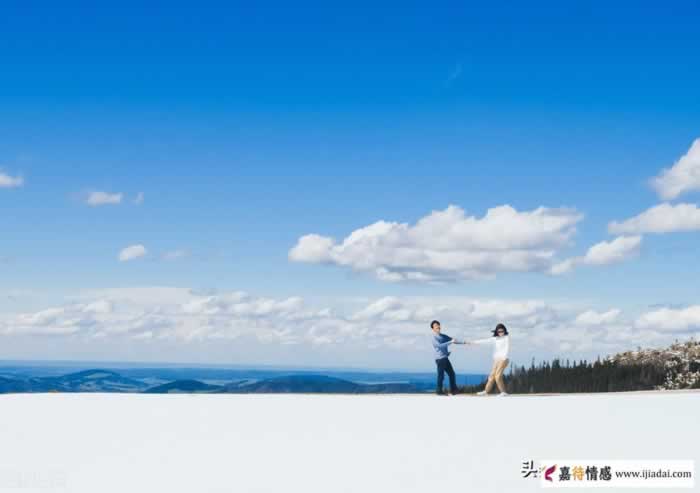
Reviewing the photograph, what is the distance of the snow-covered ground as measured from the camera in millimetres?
13180

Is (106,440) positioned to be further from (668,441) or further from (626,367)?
(626,367)

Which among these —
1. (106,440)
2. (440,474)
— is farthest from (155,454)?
(440,474)

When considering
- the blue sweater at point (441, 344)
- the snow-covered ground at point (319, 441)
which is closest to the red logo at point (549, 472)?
the snow-covered ground at point (319, 441)

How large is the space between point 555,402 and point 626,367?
1042cm

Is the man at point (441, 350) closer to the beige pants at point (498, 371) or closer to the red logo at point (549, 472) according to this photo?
the beige pants at point (498, 371)

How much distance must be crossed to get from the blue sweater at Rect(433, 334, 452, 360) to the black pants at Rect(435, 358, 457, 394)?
219 mm

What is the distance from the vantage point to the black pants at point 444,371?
27.5 m

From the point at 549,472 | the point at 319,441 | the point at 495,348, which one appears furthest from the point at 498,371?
the point at 549,472

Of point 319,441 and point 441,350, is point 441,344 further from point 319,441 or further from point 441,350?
point 319,441

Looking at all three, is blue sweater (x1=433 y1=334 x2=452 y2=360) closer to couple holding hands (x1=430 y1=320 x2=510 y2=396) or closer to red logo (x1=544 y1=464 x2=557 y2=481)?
couple holding hands (x1=430 y1=320 x2=510 y2=396)

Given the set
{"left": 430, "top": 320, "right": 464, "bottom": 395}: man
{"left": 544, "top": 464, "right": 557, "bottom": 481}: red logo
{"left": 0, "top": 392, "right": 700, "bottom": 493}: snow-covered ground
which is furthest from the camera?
{"left": 430, "top": 320, "right": 464, "bottom": 395}: man

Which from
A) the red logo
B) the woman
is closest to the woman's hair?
the woman

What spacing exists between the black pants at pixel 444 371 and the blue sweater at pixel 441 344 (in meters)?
0.22

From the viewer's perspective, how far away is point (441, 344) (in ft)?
88.9
